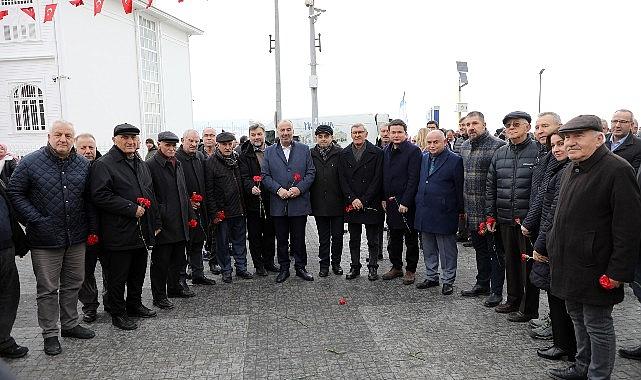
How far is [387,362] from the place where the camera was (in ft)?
15.4

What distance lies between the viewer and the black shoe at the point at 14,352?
4980 millimetres

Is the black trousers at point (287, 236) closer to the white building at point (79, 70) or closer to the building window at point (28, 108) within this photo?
the white building at point (79, 70)

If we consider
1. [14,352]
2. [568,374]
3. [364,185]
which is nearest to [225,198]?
[364,185]

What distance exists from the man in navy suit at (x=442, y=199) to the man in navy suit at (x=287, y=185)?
1.71 m

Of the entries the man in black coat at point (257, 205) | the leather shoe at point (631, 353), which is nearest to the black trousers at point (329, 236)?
the man in black coat at point (257, 205)

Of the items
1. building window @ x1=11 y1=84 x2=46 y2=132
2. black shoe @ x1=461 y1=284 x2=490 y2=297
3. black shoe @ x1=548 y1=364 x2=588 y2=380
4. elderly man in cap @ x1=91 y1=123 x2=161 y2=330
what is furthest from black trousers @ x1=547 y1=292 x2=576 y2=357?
building window @ x1=11 y1=84 x2=46 y2=132

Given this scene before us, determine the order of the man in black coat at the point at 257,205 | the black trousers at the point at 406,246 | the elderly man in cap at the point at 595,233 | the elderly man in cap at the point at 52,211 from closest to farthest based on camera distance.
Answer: the elderly man in cap at the point at 595,233
the elderly man in cap at the point at 52,211
the black trousers at the point at 406,246
the man in black coat at the point at 257,205

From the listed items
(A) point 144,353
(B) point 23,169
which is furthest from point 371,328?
(B) point 23,169

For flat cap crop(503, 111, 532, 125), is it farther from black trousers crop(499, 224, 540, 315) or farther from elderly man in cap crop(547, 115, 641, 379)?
elderly man in cap crop(547, 115, 641, 379)

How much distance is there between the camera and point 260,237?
8133 millimetres

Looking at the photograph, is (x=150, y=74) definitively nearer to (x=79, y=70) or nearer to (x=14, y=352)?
(x=79, y=70)

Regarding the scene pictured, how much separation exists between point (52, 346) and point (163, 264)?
1.69 metres

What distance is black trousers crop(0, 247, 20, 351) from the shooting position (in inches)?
193

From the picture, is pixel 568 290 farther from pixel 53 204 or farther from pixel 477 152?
pixel 53 204
